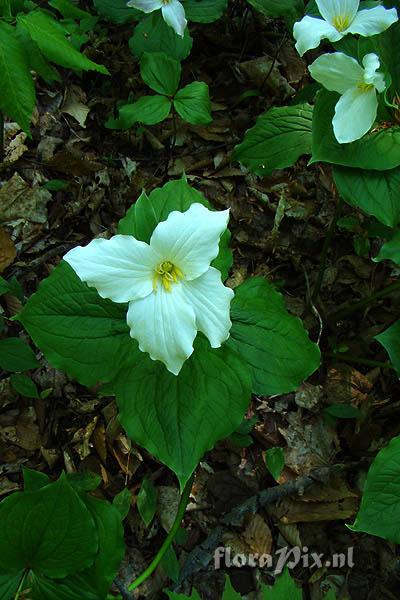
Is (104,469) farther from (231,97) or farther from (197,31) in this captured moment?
(197,31)

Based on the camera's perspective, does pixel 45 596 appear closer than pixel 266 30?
Yes

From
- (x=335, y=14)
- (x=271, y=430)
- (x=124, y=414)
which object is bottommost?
(x=271, y=430)

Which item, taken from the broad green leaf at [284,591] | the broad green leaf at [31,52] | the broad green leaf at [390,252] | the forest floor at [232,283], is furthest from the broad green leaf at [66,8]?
the broad green leaf at [284,591]

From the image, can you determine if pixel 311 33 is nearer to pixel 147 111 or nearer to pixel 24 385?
pixel 147 111

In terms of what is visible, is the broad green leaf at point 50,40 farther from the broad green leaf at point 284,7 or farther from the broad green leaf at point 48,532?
the broad green leaf at point 48,532

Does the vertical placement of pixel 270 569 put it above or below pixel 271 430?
below

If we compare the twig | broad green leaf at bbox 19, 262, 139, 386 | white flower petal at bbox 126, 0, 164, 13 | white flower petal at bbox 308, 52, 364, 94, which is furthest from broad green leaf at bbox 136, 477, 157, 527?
white flower petal at bbox 126, 0, 164, 13

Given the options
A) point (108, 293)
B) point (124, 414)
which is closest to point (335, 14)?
point (108, 293)

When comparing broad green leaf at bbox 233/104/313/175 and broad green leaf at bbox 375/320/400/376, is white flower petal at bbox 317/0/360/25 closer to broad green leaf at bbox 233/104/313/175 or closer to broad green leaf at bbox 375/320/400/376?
broad green leaf at bbox 233/104/313/175
